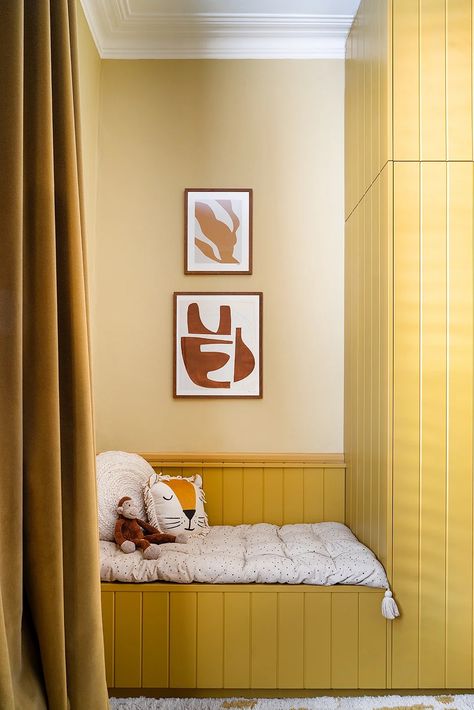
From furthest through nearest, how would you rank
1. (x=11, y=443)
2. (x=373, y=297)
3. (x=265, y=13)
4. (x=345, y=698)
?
(x=265, y=13)
(x=373, y=297)
(x=345, y=698)
(x=11, y=443)

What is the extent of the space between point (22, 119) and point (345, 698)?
2087mm

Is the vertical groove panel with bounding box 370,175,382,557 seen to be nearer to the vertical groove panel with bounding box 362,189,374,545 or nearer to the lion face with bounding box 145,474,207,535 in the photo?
the vertical groove panel with bounding box 362,189,374,545

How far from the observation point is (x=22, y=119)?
1.30 metres

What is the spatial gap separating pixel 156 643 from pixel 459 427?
4.34ft

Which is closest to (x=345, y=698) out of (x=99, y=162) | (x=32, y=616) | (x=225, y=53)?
(x=32, y=616)

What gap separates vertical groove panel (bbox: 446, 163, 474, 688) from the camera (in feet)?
7.22

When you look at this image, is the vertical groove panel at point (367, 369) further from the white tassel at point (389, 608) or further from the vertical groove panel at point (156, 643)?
the vertical groove panel at point (156, 643)

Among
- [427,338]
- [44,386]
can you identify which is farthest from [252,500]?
[44,386]

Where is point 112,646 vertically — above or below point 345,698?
above

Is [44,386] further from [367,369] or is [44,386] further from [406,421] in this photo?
[367,369]

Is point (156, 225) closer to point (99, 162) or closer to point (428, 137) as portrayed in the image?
point (99, 162)

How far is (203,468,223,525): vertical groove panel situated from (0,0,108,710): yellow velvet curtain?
146cm

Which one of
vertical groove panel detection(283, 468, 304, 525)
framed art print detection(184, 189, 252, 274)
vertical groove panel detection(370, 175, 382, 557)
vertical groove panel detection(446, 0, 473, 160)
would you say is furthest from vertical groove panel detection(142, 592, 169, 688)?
vertical groove panel detection(446, 0, 473, 160)

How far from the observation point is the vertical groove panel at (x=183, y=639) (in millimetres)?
2168
